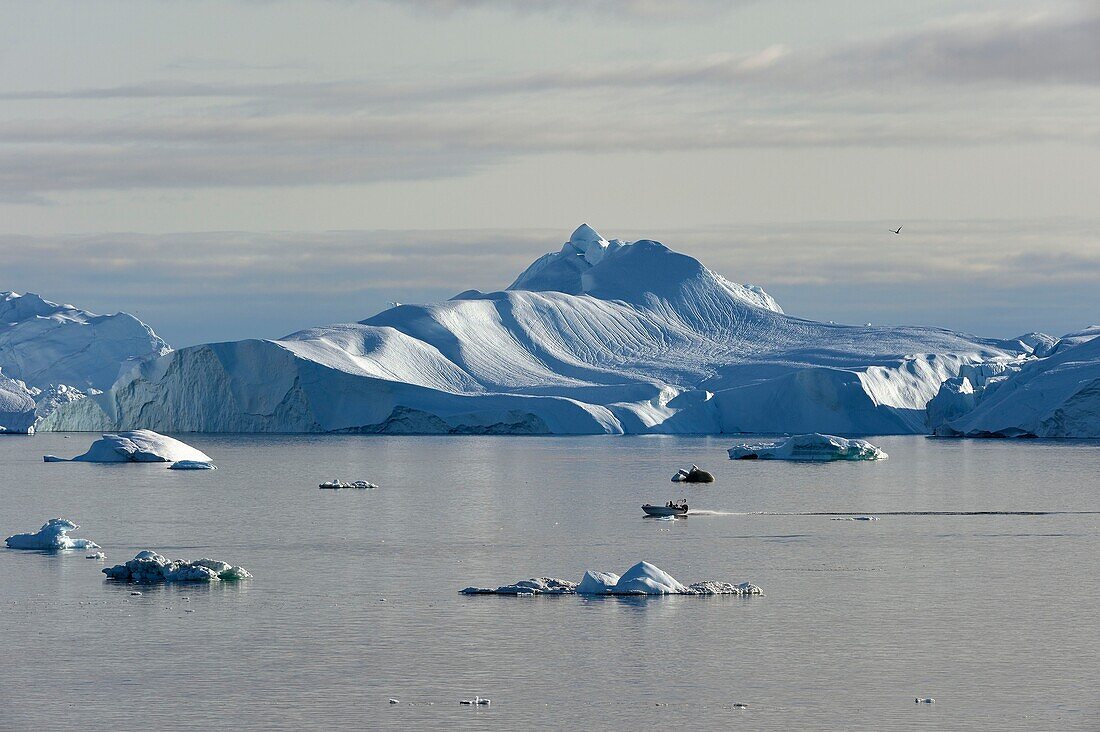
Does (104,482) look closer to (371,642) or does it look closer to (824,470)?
(824,470)

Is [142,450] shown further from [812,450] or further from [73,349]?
[73,349]

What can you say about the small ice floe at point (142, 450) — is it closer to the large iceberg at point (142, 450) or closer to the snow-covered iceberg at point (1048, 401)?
the large iceberg at point (142, 450)

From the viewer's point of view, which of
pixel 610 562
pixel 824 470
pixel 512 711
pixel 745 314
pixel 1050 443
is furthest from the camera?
pixel 745 314

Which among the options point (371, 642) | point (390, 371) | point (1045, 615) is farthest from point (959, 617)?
point (390, 371)

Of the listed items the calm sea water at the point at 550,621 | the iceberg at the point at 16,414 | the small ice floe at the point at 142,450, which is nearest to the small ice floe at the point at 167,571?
the calm sea water at the point at 550,621

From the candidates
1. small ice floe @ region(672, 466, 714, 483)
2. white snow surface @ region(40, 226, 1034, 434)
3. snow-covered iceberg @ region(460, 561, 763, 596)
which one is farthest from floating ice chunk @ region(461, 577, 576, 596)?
white snow surface @ region(40, 226, 1034, 434)

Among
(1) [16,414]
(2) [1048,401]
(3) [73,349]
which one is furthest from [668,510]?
(3) [73,349]
